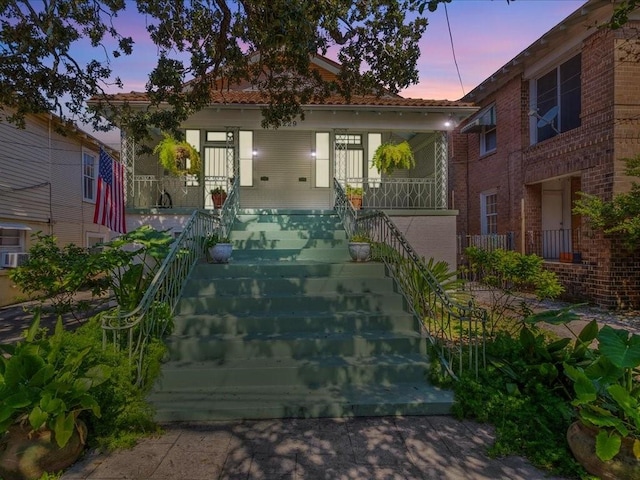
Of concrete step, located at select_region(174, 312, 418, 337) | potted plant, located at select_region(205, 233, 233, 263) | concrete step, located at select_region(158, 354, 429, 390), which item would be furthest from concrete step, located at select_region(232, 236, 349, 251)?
concrete step, located at select_region(158, 354, 429, 390)

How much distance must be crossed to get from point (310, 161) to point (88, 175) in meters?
10.1

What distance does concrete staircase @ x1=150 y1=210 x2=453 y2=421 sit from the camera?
12.7 feet

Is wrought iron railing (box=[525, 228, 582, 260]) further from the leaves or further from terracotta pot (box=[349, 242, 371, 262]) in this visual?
the leaves

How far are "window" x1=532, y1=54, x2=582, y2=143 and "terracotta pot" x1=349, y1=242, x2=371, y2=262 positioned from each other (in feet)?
24.1

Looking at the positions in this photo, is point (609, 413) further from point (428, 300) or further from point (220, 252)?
point (220, 252)

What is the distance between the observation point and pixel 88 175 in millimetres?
16234

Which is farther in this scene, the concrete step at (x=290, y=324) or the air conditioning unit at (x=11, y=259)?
the air conditioning unit at (x=11, y=259)

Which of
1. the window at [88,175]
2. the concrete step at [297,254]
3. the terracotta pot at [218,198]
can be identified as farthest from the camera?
the window at [88,175]

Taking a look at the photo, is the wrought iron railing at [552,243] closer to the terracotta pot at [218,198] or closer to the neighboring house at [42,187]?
the terracotta pot at [218,198]

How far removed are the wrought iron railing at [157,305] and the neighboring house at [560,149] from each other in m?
7.27

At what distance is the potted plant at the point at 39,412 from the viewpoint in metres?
2.81

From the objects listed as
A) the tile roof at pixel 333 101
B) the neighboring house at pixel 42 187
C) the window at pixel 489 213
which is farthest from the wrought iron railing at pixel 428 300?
the neighboring house at pixel 42 187

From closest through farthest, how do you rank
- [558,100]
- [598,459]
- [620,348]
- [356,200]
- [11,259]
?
[598,459], [620,348], [356,200], [558,100], [11,259]

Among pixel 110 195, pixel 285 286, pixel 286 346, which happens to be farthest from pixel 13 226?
pixel 286 346
